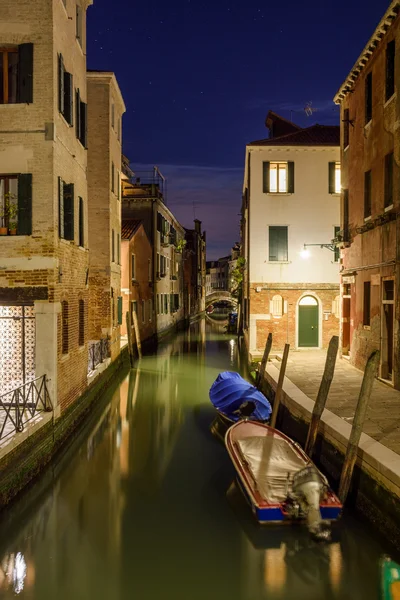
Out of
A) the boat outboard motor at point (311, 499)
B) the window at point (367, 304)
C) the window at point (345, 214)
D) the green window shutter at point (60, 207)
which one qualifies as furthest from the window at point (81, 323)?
the window at point (345, 214)

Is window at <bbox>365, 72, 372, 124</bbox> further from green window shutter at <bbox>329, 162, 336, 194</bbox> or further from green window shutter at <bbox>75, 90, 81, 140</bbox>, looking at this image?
green window shutter at <bbox>75, 90, 81, 140</bbox>

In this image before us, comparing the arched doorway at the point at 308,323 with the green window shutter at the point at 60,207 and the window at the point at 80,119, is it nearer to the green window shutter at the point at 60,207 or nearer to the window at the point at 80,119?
the window at the point at 80,119

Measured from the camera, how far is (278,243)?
19953 millimetres

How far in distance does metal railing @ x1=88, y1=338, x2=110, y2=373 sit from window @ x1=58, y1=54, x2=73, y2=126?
22.6 feet

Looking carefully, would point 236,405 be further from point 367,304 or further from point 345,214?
point 345,214

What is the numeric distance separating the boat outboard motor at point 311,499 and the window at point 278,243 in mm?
13610

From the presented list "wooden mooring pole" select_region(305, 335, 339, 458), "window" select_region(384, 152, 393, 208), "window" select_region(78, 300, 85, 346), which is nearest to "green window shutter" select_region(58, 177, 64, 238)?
"window" select_region(78, 300, 85, 346)

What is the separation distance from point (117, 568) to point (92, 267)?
13585mm

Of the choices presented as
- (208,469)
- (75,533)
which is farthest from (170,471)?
(75,533)

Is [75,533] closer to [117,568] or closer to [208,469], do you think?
[117,568]

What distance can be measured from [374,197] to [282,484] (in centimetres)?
826

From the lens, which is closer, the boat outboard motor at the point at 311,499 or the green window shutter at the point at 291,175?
the boat outboard motor at the point at 311,499

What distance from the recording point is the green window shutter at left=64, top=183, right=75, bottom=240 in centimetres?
1068

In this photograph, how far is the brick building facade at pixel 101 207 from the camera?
1850cm
